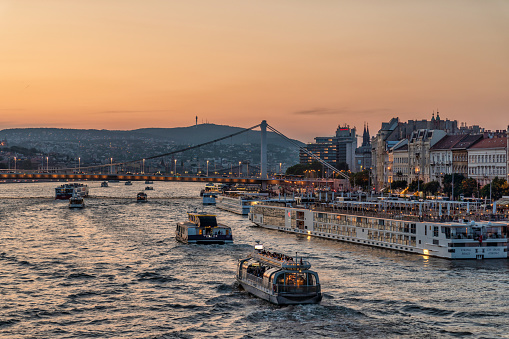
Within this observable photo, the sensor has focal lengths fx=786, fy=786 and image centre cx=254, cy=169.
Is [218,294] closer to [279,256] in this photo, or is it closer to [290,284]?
[279,256]

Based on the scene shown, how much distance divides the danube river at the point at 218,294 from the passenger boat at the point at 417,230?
1.57 metres

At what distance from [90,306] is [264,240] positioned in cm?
3112

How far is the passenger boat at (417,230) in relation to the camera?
5569cm

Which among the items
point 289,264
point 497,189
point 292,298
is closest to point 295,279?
point 289,264

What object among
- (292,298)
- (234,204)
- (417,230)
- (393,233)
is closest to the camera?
(292,298)

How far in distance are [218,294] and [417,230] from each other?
2191 centimetres

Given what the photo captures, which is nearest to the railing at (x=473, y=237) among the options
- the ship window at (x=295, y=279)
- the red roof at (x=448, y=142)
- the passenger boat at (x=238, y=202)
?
the ship window at (x=295, y=279)

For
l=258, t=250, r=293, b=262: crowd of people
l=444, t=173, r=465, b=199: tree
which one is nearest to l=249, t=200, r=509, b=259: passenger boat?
l=258, t=250, r=293, b=262: crowd of people

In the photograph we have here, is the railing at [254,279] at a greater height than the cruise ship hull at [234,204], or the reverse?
the cruise ship hull at [234,204]

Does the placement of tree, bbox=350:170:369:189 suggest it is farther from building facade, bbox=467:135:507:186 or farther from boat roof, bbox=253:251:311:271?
boat roof, bbox=253:251:311:271

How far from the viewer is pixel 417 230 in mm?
58625

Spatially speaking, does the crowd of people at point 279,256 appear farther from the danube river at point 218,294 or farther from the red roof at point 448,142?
the red roof at point 448,142

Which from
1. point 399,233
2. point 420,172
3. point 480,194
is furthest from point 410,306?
point 420,172

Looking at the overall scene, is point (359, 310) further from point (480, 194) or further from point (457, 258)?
point (480, 194)
